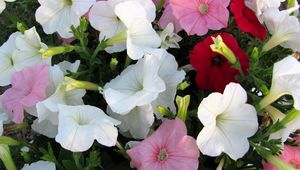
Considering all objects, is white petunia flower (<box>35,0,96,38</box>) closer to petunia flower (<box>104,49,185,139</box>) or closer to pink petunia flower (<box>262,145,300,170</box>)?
petunia flower (<box>104,49,185,139</box>)

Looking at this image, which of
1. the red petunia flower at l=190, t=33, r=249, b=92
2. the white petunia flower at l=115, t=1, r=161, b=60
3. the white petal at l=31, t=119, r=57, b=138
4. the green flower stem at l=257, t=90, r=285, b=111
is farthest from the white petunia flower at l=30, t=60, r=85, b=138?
the green flower stem at l=257, t=90, r=285, b=111

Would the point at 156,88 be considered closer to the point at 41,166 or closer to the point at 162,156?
the point at 162,156

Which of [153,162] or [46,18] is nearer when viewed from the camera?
[153,162]

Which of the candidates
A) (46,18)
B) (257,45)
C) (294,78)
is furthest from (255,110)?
(46,18)

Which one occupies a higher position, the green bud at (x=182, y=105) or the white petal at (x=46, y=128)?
the green bud at (x=182, y=105)

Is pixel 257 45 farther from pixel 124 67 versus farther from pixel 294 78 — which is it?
pixel 124 67

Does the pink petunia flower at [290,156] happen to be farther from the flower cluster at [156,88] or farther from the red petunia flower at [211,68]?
the red petunia flower at [211,68]

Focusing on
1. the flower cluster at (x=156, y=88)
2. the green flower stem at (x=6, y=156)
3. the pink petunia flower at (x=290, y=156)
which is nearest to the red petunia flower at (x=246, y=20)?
the flower cluster at (x=156, y=88)
